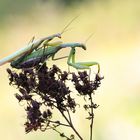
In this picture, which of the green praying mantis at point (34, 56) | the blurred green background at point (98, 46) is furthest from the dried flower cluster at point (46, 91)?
the blurred green background at point (98, 46)

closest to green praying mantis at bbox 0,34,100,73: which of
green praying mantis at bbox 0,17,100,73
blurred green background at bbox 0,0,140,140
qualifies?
green praying mantis at bbox 0,17,100,73

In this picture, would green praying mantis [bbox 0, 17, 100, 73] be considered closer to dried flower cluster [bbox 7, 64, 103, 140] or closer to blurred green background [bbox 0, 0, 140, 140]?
dried flower cluster [bbox 7, 64, 103, 140]

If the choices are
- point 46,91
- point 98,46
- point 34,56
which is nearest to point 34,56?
point 34,56

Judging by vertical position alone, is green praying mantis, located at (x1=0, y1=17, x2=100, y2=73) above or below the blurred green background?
A: below

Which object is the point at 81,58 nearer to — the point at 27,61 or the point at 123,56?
the point at 123,56

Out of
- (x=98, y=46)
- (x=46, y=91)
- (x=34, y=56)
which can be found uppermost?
(x=98, y=46)

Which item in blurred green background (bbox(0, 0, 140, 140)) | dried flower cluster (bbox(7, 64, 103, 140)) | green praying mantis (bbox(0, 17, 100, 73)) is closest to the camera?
dried flower cluster (bbox(7, 64, 103, 140))

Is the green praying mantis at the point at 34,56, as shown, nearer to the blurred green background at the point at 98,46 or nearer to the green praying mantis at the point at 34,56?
the green praying mantis at the point at 34,56

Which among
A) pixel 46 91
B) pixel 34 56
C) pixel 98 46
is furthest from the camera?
pixel 98 46

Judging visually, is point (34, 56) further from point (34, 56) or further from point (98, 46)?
point (98, 46)

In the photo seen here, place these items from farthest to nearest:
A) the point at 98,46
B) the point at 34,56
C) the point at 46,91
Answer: the point at 98,46, the point at 34,56, the point at 46,91
